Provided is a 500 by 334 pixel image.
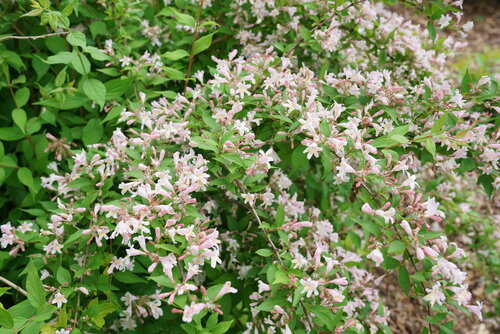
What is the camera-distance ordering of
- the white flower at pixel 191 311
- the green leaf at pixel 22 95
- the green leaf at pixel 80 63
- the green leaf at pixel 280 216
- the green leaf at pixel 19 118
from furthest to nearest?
the green leaf at pixel 22 95 → the green leaf at pixel 19 118 → the green leaf at pixel 80 63 → the green leaf at pixel 280 216 → the white flower at pixel 191 311

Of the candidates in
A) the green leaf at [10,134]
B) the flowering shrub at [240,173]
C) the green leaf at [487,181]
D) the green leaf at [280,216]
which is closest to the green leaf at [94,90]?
the flowering shrub at [240,173]

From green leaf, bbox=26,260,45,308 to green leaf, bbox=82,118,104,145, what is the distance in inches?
39.7

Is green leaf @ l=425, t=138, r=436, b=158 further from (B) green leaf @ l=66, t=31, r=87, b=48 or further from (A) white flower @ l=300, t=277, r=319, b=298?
(B) green leaf @ l=66, t=31, r=87, b=48

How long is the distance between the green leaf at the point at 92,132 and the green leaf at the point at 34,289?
1008mm

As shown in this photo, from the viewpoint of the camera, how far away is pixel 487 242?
13.5ft

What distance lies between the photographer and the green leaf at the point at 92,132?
2.54 metres

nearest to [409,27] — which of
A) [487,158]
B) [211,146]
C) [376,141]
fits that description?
[487,158]

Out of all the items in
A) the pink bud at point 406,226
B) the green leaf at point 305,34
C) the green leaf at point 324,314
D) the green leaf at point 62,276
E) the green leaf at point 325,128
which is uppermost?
the green leaf at point 305,34

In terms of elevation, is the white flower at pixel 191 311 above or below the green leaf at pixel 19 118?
above

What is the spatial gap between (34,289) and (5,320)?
0.16 m

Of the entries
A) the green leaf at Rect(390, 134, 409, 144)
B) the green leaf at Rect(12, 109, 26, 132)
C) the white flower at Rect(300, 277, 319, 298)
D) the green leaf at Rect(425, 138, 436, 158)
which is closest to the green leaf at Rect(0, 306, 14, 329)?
the white flower at Rect(300, 277, 319, 298)

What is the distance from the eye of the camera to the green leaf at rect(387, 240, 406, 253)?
1716mm

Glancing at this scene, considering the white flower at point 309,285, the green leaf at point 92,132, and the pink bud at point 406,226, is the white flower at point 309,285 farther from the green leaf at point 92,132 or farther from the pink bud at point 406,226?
the green leaf at point 92,132

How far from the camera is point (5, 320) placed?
5.00 feet
